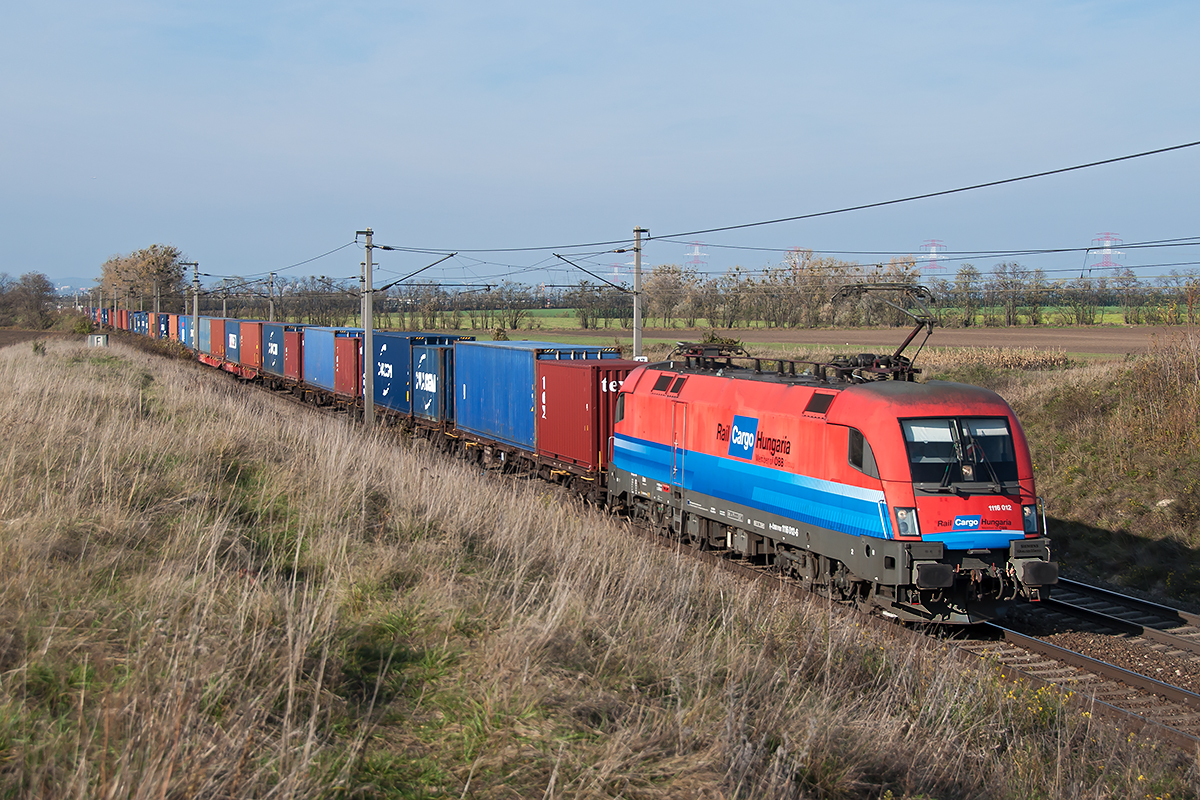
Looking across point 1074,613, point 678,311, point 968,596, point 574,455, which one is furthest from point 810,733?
point 678,311

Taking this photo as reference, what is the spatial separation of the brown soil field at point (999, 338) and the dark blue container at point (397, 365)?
27.5 m

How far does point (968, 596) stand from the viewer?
34.1ft

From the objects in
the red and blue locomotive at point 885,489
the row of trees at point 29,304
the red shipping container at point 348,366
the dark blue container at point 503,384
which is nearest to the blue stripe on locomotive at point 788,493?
the red and blue locomotive at point 885,489

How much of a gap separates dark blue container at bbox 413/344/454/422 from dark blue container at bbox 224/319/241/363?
23669mm

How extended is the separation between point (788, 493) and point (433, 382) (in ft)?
51.3

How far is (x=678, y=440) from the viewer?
562 inches

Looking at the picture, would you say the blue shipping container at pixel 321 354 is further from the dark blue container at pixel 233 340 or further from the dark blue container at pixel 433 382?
the dark blue container at pixel 233 340

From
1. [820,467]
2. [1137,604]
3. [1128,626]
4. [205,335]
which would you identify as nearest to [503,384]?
[820,467]

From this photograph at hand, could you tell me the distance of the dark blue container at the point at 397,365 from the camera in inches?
1067

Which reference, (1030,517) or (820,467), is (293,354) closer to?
(820,467)

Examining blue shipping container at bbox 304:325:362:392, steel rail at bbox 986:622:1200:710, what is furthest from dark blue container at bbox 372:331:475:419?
steel rail at bbox 986:622:1200:710

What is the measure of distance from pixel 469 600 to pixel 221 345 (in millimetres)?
48194

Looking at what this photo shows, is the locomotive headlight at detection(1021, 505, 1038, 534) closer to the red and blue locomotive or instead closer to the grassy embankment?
the red and blue locomotive

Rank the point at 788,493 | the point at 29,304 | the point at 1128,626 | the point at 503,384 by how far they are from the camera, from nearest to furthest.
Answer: the point at 1128,626 < the point at 788,493 < the point at 503,384 < the point at 29,304
